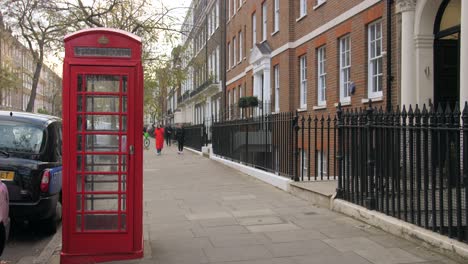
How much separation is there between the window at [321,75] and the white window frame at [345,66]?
1.32 m

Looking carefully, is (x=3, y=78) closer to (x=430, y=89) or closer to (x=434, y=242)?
(x=430, y=89)

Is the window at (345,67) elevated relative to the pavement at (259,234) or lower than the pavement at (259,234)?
elevated

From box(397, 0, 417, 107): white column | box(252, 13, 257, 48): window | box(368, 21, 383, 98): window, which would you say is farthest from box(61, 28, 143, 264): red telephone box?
box(252, 13, 257, 48): window

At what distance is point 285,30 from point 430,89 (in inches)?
381

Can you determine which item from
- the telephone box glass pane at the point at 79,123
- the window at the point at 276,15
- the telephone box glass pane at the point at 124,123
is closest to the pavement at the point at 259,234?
the telephone box glass pane at the point at 124,123

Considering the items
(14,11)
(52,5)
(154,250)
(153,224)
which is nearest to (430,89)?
(153,224)

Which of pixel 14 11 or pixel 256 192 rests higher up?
pixel 14 11

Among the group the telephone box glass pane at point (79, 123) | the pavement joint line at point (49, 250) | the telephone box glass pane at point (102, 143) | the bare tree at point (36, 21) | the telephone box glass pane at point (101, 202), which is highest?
the bare tree at point (36, 21)

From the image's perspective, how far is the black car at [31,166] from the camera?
6.88m

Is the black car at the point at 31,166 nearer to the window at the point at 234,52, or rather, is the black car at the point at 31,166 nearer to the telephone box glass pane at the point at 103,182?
the telephone box glass pane at the point at 103,182

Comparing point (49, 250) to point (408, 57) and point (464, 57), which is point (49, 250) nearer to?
point (464, 57)

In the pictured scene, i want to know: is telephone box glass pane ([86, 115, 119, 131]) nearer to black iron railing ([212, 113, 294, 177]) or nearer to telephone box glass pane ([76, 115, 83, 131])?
telephone box glass pane ([76, 115, 83, 131])

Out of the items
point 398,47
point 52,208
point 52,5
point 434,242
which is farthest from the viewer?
point 52,5

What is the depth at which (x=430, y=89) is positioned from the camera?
10.8 metres
